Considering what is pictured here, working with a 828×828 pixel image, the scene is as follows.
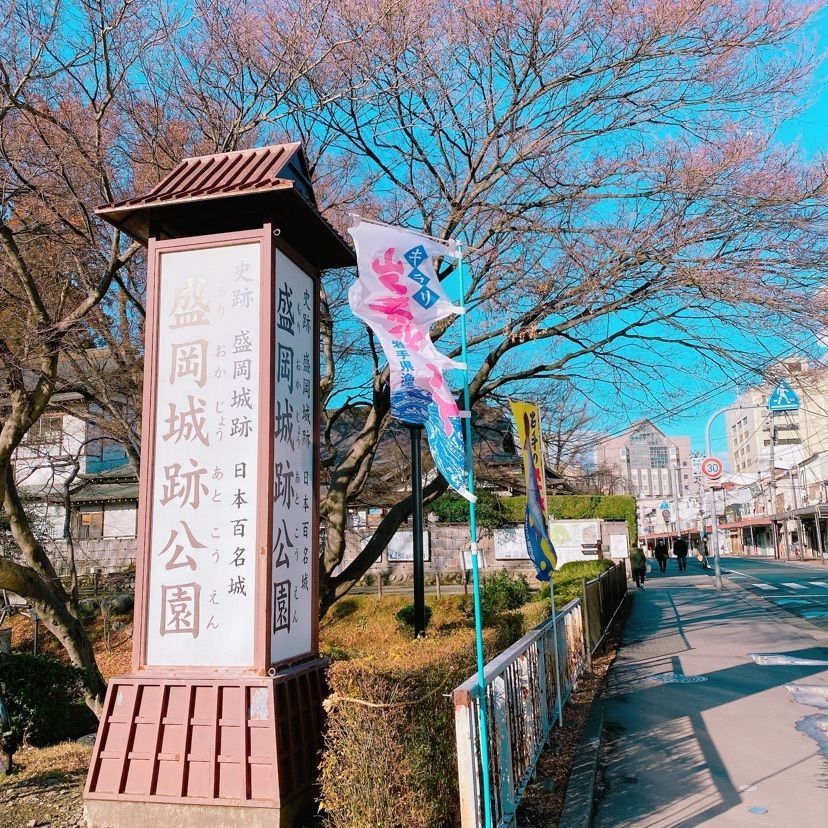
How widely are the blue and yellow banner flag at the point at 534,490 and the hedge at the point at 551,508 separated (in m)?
15.0

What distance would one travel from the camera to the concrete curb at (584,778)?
16.5ft

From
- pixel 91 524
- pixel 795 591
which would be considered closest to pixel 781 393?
pixel 795 591

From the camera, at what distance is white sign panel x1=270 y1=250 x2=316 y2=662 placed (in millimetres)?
5406

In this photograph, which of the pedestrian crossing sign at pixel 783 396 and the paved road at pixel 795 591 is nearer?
the pedestrian crossing sign at pixel 783 396

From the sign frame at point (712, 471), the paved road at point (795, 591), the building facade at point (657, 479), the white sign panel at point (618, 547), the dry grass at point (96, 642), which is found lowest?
the dry grass at point (96, 642)

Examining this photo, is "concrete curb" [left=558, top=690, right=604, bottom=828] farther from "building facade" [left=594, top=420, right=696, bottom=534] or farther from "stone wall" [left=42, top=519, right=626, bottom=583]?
"building facade" [left=594, top=420, right=696, bottom=534]

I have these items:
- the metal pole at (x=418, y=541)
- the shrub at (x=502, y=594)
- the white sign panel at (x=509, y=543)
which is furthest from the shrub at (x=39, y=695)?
the white sign panel at (x=509, y=543)

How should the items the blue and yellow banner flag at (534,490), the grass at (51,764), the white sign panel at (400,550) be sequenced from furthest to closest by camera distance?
the white sign panel at (400,550) → the blue and yellow banner flag at (534,490) → the grass at (51,764)

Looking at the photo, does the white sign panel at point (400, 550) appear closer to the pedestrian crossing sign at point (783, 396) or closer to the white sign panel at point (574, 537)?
the white sign panel at point (574, 537)

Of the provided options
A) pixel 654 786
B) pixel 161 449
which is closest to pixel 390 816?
pixel 654 786

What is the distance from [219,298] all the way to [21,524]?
4.56 metres

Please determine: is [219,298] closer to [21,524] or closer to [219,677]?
[219,677]

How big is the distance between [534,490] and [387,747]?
13.7 ft

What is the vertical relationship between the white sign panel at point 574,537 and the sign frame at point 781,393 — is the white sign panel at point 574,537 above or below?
below
